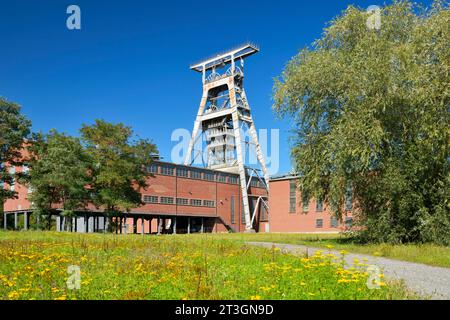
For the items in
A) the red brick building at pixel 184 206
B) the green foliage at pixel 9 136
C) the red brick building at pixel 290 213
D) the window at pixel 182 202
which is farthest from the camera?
the window at pixel 182 202

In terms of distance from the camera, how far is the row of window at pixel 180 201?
6719 cm

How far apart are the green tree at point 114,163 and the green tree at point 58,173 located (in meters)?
1.03

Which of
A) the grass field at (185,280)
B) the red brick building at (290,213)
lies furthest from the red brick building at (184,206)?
the grass field at (185,280)

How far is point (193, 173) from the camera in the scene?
76375 mm

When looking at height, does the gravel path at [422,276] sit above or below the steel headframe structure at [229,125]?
below

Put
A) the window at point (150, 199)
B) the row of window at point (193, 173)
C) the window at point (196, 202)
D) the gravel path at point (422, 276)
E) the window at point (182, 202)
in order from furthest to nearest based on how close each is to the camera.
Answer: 1. the window at point (196, 202)
2. the window at point (182, 202)
3. the row of window at point (193, 173)
4. the window at point (150, 199)
5. the gravel path at point (422, 276)

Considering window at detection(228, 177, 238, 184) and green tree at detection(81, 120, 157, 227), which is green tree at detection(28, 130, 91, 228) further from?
window at detection(228, 177, 238, 184)

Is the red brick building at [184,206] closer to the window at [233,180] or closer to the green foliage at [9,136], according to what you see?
the window at [233,180]

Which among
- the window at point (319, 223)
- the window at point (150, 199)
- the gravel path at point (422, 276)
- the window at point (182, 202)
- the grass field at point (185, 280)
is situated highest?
the window at point (150, 199)

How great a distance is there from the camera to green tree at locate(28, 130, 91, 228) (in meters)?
40.1

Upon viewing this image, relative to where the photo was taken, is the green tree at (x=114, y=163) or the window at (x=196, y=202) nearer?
the green tree at (x=114, y=163)

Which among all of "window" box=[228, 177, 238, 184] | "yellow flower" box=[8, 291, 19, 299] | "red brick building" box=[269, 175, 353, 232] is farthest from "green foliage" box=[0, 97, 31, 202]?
"window" box=[228, 177, 238, 184]

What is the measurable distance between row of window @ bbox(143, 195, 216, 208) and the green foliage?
25.0 m
